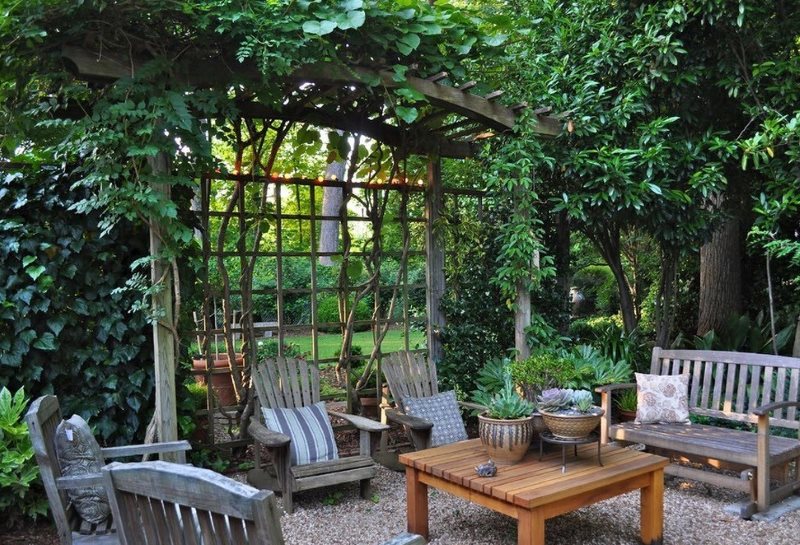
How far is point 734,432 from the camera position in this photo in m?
3.99

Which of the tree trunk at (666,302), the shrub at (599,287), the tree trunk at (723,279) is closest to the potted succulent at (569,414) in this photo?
the tree trunk at (666,302)

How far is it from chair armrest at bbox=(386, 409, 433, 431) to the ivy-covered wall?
1548mm

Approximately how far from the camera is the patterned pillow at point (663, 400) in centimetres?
416

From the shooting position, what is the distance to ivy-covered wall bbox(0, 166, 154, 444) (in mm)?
3369

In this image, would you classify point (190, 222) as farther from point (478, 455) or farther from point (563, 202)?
point (563, 202)

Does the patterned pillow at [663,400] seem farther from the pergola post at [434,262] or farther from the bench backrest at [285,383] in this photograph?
the bench backrest at [285,383]

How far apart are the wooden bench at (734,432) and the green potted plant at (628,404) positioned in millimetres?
566

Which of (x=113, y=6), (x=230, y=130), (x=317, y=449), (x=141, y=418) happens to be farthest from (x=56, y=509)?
(x=230, y=130)

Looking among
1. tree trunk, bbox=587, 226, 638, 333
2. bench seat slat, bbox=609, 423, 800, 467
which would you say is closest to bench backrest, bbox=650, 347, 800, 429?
bench seat slat, bbox=609, 423, 800, 467

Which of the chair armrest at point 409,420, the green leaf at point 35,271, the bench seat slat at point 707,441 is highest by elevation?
the green leaf at point 35,271

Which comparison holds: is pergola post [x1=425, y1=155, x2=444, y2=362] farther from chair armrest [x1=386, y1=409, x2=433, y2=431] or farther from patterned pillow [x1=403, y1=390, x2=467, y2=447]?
chair armrest [x1=386, y1=409, x2=433, y2=431]

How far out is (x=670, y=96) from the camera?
4863mm

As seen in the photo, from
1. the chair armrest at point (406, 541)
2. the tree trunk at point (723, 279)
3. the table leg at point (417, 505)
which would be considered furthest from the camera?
the tree trunk at point (723, 279)

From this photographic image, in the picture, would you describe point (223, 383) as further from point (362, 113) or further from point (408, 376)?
point (362, 113)
